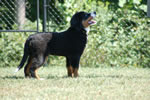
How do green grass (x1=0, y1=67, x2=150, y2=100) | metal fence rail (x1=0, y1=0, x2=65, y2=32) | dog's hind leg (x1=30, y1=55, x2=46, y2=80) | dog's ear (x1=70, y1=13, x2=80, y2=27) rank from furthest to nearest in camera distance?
1. metal fence rail (x1=0, y1=0, x2=65, y2=32)
2. dog's ear (x1=70, y1=13, x2=80, y2=27)
3. dog's hind leg (x1=30, y1=55, x2=46, y2=80)
4. green grass (x1=0, y1=67, x2=150, y2=100)

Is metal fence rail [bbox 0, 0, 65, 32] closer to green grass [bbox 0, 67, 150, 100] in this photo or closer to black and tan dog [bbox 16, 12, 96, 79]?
black and tan dog [bbox 16, 12, 96, 79]

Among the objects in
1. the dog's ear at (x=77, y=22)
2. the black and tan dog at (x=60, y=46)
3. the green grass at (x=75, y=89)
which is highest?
the dog's ear at (x=77, y=22)

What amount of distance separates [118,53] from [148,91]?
3.57 metres

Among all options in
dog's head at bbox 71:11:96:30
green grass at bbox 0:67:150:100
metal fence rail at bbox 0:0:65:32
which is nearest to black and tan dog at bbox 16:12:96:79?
dog's head at bbox 71:11:96:30

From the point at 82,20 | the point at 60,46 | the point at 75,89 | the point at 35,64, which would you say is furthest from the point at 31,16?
the point at 75,89

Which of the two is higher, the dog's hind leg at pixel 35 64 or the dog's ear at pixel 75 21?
the dog's ear at pixel 75 21

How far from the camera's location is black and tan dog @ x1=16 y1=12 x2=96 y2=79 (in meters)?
6.13

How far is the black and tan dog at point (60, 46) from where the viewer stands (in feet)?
20.1

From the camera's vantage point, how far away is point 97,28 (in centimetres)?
876

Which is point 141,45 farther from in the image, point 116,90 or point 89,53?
point 116,90

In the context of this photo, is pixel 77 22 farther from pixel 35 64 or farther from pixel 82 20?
pixel 35 64

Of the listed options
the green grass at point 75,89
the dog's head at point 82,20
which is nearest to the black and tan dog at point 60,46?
the dog's head at point 82,20

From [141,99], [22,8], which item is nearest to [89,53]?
A: [22,8]

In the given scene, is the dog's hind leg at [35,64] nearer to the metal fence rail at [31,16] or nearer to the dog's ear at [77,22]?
the dog's ear at [77,22]
